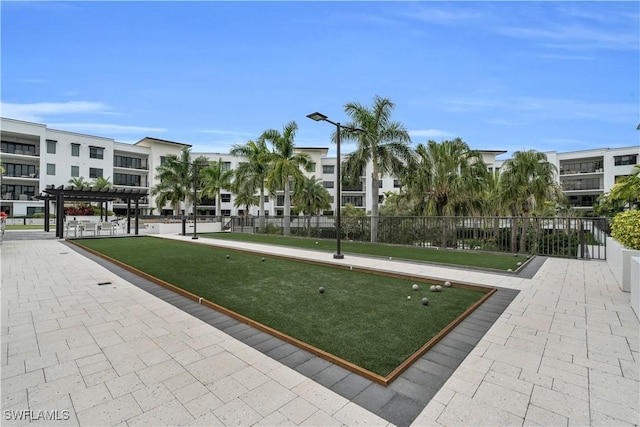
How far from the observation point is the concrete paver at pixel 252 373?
250 centimetres

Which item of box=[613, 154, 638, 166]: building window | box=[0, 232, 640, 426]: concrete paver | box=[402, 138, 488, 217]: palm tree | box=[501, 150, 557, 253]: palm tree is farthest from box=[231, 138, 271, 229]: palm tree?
box=[613, 154, 638, 166]: building window

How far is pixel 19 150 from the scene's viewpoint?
43031 millimetres

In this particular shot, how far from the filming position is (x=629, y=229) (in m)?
6.66

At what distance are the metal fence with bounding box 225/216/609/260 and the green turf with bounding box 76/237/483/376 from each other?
756 cm

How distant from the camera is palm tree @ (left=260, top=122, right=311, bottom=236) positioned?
2405cm

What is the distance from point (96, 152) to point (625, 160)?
3316 inches

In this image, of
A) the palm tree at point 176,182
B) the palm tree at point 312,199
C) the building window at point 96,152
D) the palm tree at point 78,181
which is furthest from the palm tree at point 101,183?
the palm tree at point 312,199

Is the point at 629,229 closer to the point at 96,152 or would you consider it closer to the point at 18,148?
the point at 96,152

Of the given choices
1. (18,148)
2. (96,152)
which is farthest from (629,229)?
(18,148)

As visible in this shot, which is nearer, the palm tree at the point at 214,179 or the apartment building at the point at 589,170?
the palm tree at the point at 214,179

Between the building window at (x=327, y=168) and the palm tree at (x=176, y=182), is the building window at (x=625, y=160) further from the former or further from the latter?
the palm tree at (x=176, y=182)

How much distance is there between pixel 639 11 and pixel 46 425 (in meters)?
14.5

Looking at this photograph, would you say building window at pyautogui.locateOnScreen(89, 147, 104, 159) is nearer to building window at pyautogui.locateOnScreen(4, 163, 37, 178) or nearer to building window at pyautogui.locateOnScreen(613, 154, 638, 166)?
building window at pyautogui.locateOnScreen(4, 163, 37, 178)

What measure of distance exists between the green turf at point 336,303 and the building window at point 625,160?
198 feet
